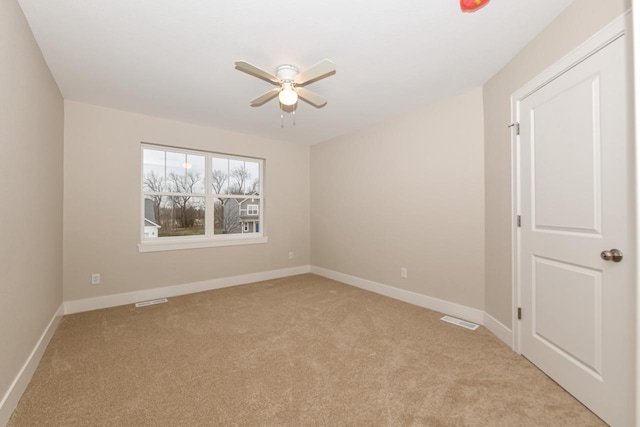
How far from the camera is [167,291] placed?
12.7 feet

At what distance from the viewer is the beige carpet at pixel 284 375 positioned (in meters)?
1.58

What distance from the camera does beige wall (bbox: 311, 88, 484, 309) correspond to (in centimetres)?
297

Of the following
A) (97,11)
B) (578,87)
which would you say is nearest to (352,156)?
(578,87)

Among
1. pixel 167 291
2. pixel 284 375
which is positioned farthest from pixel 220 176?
pixel 284 375

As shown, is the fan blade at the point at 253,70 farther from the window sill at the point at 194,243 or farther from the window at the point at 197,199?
the window sill at the point at 194,243

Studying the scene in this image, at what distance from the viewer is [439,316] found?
10.2ft

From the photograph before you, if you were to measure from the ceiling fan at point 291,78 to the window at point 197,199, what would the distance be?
2.06 m

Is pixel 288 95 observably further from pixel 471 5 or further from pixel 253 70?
pixel 471 5

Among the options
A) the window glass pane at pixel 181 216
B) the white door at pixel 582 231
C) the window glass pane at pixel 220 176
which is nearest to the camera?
the white door at pixel 582 231

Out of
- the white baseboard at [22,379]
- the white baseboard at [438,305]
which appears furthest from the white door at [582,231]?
the white baseboard at [22,379]

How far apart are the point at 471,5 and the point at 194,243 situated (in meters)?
4.07

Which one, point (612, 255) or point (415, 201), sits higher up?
point (415, 201)

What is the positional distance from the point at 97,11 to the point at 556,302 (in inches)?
145

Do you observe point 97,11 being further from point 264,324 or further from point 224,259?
point 224,259
